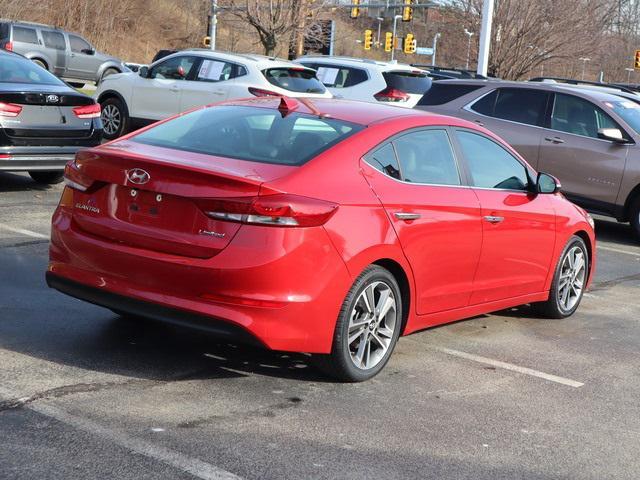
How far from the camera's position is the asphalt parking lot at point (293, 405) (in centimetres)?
434

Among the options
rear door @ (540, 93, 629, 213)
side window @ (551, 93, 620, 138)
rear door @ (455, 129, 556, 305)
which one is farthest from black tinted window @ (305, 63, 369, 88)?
rear door @ (455, 129, 556, 305)

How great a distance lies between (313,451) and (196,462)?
545 mm

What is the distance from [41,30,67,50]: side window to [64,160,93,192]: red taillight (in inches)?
1101

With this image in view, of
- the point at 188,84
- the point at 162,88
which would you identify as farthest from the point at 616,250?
the point at 162,88

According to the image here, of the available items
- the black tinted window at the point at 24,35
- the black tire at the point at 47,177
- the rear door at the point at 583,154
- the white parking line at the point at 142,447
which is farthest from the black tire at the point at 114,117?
the black tinted window at the point at 24,35

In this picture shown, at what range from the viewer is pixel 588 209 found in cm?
1274

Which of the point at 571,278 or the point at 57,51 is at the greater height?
the point at 57,51

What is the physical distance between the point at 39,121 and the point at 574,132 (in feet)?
21.0

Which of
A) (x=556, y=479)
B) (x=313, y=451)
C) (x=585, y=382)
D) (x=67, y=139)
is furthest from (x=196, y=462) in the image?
(x=67, y=139)

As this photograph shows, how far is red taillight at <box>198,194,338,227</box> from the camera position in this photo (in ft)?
16.5

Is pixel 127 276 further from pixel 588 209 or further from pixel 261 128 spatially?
pixel 588 209

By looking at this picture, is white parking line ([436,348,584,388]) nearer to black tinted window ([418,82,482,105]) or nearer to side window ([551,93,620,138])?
side window ([551,93,620,138])

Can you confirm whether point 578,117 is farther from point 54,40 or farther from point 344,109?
point 54,40

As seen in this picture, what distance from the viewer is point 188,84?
56.2 feet
